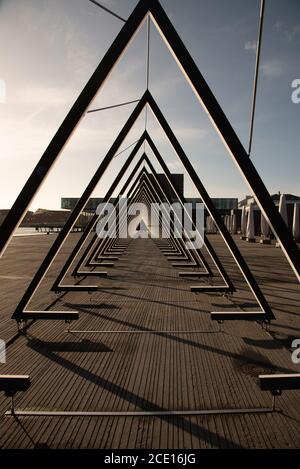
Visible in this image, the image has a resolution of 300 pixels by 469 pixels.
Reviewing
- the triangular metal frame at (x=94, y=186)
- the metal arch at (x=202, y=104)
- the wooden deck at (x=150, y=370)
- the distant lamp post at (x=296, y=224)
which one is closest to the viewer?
the wooden deck at (x=150, y=370)

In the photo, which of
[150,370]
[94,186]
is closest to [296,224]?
[94,186]

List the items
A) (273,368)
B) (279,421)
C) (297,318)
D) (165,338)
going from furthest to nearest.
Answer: (297,318) < (165,338) < (273,368) < (279,421)

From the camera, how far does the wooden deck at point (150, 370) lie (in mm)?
4383

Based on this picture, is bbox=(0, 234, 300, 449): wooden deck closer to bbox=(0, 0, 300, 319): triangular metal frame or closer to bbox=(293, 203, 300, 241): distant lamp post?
bbox=(0, 0, 300, 319): triangular metal frame

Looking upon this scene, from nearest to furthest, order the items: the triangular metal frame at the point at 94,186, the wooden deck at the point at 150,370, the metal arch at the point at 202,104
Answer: the wooden deck at the point at 150,370
the metal arch at the point at 202,104
the triangular metal frame at the point at 94,186

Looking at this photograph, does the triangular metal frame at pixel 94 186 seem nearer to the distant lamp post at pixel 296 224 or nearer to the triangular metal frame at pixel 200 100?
the triangular metal frame at pixel 200 100

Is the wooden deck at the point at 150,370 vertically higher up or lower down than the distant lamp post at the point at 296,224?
lower down

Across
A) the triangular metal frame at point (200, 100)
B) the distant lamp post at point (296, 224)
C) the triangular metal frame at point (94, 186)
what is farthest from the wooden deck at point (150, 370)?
the distant lamp post at point (296, 224)

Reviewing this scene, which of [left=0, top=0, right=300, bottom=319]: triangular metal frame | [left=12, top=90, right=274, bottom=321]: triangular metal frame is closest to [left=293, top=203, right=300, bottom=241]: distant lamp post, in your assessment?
[left=12, top=90, right=274, bottom=321]: triangular metal frame
